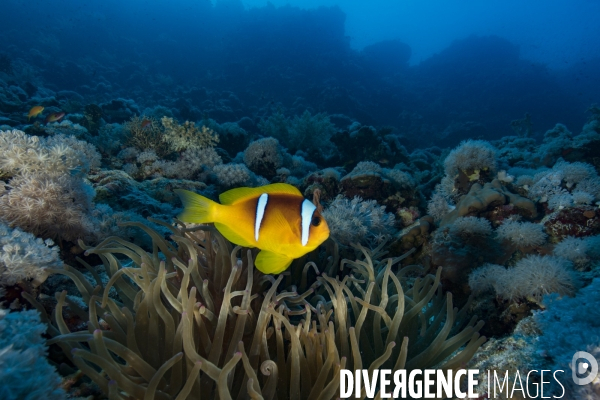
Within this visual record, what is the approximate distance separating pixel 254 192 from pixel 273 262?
1.36 feet

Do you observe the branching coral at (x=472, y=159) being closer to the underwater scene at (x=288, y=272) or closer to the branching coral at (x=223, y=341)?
the underwater scene at (x=288, y=272)

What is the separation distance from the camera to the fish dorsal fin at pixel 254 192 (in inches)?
69.2

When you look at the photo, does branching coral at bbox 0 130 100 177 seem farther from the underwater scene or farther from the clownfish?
the clownfish

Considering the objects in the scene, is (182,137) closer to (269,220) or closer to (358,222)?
(358,222)

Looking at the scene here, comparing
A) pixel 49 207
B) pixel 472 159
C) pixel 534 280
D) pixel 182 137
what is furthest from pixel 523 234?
pixel 182 137

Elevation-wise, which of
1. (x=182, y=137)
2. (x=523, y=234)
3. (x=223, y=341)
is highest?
(x=182, y=137)

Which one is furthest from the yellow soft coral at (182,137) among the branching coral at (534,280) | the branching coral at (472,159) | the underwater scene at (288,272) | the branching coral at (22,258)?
the branching coral at (534,280)

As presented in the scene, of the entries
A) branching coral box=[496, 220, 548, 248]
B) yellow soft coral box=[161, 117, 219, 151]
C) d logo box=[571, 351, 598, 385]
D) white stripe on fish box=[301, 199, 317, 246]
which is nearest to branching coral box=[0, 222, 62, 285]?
white stripe on fish box=[301, 199, 317, 246]

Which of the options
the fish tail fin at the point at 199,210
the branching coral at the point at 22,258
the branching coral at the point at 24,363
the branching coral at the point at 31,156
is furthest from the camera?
the branching coral at the point at 31,156

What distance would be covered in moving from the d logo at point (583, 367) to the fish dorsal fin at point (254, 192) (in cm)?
162

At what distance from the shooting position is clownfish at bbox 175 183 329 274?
5.40ft

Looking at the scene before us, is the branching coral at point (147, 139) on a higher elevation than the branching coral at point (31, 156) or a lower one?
higher

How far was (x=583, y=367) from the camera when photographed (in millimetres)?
1507

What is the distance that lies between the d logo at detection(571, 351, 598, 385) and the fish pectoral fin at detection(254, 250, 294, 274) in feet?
4.90
